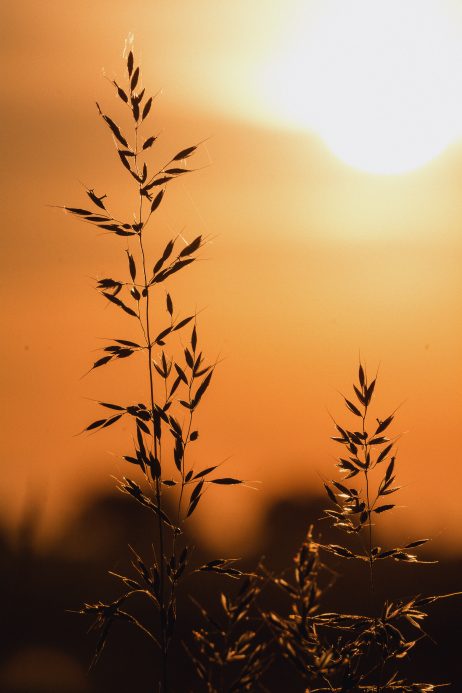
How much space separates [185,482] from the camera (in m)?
3.64

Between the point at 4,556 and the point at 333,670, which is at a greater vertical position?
the point at 333,670

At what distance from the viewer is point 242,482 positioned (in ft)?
11.9

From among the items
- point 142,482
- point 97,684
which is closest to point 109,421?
point 142,482

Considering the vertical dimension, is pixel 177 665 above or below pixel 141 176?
below

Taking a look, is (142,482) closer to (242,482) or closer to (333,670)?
(242,482)

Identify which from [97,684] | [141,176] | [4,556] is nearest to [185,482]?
[141,176]

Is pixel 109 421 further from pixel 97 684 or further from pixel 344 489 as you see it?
pixel 97 684

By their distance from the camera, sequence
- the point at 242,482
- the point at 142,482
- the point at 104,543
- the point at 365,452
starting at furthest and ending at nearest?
the point at 104,543 → the point at 142,482 → the point at 365,452 → the point at 242,482

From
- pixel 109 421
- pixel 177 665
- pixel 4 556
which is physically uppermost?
pixel 109 421

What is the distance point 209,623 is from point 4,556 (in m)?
10.9

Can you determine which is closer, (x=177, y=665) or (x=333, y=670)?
(x=333, y=670)

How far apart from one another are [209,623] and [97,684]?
20307 mm

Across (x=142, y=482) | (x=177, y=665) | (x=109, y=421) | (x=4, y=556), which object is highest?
(x=109, y=421)

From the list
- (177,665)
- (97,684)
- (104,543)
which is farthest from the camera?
(104,543)
